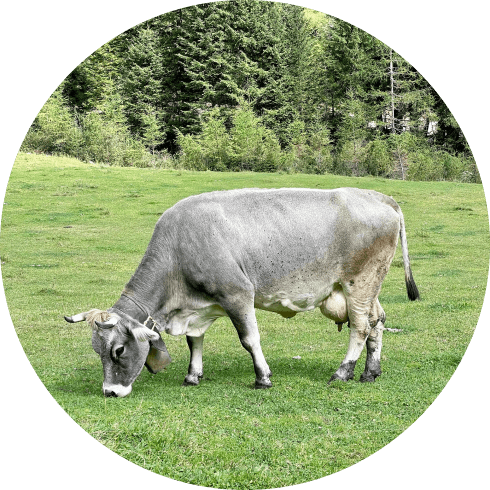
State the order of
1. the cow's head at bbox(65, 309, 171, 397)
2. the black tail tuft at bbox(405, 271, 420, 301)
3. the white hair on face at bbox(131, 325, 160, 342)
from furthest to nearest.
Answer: the black tail tuft at bbox(405, 271, 420, 301), the white hair on face at bbox(131, 325, 160, 342), the cow's head at bbox(65, 309, 171, 397)

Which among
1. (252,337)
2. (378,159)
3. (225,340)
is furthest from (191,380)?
(378,159)

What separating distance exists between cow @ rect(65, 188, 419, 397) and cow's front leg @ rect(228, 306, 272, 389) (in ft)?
0.05

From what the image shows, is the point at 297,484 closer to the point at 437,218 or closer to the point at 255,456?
the point at 255,456

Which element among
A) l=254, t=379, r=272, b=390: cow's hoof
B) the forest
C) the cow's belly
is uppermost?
the forest

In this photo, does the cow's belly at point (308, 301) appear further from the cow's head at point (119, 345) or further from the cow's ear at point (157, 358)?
the cow's head at point (119, 345)

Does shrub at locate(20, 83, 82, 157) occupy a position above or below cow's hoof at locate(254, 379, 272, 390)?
above

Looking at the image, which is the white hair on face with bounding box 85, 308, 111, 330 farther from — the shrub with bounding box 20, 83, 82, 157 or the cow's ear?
the shrub with bounding box 20, 83, 82, 157

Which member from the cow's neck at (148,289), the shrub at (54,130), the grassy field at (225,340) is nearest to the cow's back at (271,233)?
the cow's neck at (148,289)

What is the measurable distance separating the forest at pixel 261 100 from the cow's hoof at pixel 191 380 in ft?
19.1

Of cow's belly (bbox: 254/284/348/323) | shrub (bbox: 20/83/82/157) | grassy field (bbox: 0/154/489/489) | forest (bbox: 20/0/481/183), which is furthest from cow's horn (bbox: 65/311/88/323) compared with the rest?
forest (bbox: 20/0/481/183)

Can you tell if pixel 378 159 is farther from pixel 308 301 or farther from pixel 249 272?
pixel 249 272

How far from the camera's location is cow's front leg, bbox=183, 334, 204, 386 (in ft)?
34.2

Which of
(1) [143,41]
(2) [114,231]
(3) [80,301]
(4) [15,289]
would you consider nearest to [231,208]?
(1) [143,41]

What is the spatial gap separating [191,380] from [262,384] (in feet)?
4.28
